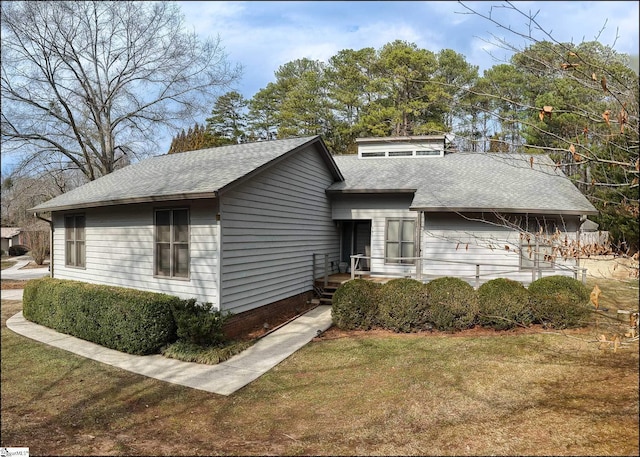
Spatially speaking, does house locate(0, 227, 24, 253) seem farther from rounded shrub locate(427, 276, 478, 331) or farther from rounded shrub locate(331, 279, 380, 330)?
rounded shrub locate(427, 276, 478, 331)

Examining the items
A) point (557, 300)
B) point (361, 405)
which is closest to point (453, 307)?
point (557, 300)

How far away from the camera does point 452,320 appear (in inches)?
337

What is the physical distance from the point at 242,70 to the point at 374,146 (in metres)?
10.7

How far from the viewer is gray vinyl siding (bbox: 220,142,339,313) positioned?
8453mm

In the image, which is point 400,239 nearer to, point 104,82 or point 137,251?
point 137,251

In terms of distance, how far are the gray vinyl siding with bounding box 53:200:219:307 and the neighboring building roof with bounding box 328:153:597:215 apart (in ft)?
19.1

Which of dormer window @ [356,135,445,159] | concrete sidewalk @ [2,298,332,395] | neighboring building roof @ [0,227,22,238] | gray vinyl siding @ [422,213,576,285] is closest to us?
concrete sidewalk @ [2,298,332,395]

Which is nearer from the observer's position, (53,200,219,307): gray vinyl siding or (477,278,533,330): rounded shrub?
(53,200,219,307): gray vinyl siding

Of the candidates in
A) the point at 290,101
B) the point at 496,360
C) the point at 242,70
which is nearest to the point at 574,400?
the point at 496,360

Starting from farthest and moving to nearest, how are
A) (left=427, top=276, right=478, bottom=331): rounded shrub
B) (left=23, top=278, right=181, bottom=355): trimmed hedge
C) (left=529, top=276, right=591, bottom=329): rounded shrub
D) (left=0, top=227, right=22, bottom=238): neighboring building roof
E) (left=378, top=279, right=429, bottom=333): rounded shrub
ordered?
(left=0, top=227, right=22, bottom=238): neighboring building roof
(left=378, top=279, right=429, bottom=333): rounded shrub
(left=427, top=276, right=478, bottom=331): rounded shrub
(left=529, top=276, right=591, bottom=329): rounded shrub
(left=23, top=278, right=181, bottom=355): trimmed hedge

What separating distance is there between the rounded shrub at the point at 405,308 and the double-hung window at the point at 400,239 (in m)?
3.78

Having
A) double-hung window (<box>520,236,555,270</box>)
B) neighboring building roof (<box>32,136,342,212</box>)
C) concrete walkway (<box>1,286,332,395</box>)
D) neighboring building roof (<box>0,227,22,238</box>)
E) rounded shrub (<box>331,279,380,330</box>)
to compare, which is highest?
neighboring building roof (<box>32,136,342,212</box>)

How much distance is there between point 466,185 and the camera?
12.8 m

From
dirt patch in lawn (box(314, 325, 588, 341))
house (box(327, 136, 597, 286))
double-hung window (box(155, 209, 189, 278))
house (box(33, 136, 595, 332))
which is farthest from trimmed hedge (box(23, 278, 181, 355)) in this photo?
house (box(327, 136, 597, 286))
